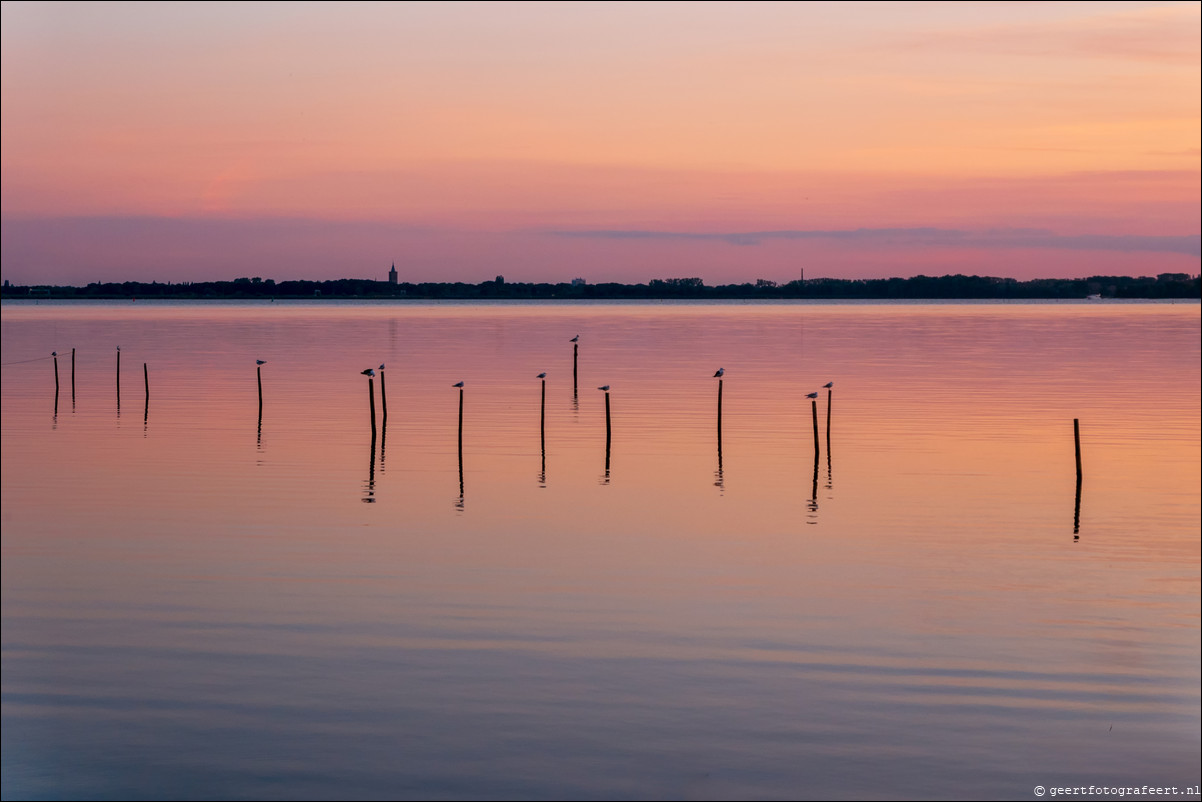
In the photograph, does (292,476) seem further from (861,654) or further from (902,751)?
(902,751)

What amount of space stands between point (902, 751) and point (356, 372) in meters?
71.9

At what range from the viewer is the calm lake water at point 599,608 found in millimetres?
15344

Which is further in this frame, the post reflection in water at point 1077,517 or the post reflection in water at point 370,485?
the post reflection in water at point 370,485

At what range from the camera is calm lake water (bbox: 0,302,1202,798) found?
15344mm

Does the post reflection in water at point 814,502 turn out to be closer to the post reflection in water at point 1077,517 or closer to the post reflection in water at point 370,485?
the post reflection in water at point 1077,517

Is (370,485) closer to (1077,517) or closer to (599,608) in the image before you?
(599,608)

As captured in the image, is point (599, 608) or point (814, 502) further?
point (814, 502)

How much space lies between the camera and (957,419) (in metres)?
53.3

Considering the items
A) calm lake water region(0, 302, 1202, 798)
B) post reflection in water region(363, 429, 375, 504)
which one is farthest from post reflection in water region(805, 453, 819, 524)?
post reflection in water region(363, 429, 375, 504)

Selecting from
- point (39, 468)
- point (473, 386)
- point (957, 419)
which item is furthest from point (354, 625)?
point (473, 386)

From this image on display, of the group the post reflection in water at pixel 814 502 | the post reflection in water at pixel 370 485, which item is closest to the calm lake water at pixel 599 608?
the post reflection in water at pixel 814 502

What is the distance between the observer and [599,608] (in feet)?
72.9

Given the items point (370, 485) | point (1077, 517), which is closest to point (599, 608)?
point (1077, 517)

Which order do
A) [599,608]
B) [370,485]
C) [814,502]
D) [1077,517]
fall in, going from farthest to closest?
[370,485] → [814,502] → [1077,517] → [599,608]
